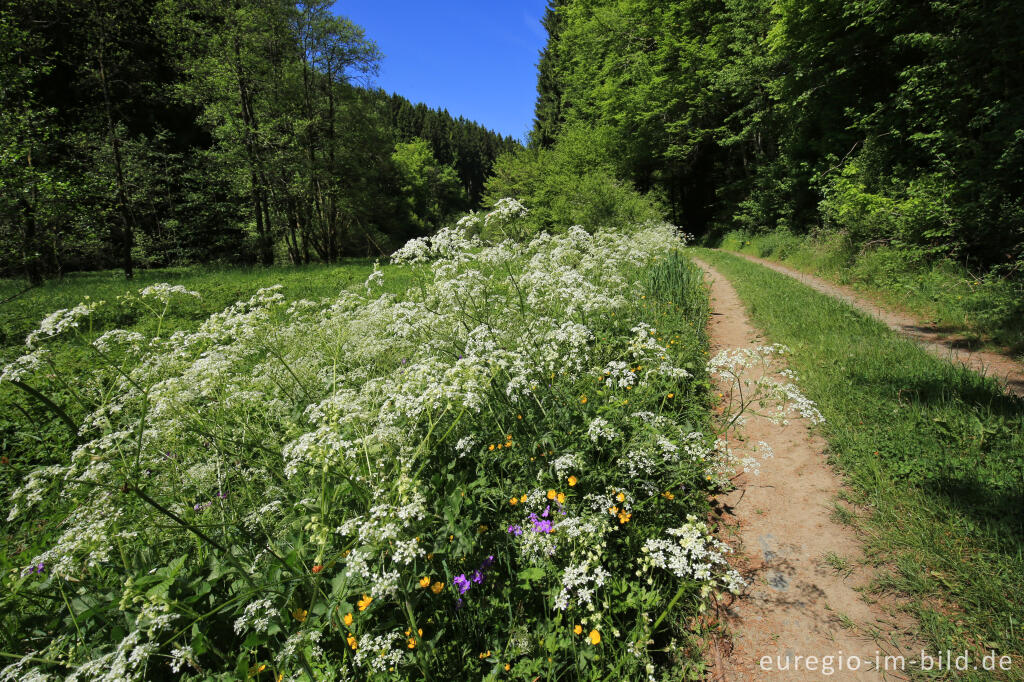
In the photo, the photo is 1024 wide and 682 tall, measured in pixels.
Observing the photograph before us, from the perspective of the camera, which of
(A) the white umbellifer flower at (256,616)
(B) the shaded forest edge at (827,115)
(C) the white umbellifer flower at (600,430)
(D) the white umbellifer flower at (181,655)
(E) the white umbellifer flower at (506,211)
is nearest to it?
(D) the white umbellifer flower at (181,655)

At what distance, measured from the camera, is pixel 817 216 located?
57.0ft

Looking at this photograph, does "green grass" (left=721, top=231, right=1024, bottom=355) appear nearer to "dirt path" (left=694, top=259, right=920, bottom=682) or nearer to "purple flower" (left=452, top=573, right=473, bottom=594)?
"dirt path" (left=694, top=259, right=920, bottom=682)

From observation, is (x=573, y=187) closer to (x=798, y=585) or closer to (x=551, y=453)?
(x=551, y=453)

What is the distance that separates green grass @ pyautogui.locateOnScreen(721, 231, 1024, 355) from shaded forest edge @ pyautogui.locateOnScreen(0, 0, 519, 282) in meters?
20.8

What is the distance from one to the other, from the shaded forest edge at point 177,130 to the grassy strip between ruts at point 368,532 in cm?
1306

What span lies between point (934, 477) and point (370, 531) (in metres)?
4.40

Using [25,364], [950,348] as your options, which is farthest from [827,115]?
[25,364]

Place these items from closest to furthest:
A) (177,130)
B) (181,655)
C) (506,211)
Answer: (181,655)
(506,211)
(177,130)

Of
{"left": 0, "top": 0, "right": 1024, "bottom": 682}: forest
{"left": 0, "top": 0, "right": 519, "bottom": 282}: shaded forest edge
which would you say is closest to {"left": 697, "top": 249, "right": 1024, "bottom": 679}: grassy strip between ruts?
{"left": 0, "top": 0, "right": 1024, "bottom": 682}: forest

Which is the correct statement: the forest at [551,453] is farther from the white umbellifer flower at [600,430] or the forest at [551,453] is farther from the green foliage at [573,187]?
the green foliage at [573,187]

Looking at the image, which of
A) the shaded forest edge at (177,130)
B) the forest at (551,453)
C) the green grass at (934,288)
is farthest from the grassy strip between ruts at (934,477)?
the shaded forest edge at (177,130)

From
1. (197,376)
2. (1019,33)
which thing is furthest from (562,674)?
(1019,33)

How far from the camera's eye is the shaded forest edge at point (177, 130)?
39.3 ft

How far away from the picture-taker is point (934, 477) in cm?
314
